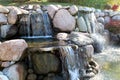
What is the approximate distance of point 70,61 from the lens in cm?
687

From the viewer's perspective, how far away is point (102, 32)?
10.2 metres

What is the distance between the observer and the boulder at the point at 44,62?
6512 mm

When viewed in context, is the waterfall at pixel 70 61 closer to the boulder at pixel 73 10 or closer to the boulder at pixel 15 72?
the boulder at pixel 15 72

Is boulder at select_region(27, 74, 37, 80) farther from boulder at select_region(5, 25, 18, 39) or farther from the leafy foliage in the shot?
the leafy foliage

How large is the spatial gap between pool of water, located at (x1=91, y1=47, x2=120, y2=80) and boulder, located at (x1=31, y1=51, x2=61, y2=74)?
3.79 ft

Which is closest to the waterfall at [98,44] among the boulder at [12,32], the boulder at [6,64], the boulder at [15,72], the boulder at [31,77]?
the boulder at [12,32]

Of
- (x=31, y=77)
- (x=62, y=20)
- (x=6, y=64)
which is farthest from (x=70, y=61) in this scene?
(x=62, y=20)

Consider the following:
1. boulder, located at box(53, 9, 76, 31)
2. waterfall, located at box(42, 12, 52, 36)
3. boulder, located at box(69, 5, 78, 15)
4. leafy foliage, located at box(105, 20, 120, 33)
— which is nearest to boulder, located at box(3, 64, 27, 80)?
waterfall, located at box(42, 12, 52, 36)

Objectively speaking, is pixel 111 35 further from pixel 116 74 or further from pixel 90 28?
pixel 116 74

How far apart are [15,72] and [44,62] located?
0.64 metres

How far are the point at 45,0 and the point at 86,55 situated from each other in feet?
18.2

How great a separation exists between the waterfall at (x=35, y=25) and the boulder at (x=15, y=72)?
2230mm

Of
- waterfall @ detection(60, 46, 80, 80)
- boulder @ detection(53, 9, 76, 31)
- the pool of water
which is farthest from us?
boulder @ detection(53, 9, 76, 31)

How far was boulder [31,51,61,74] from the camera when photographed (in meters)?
6.51
